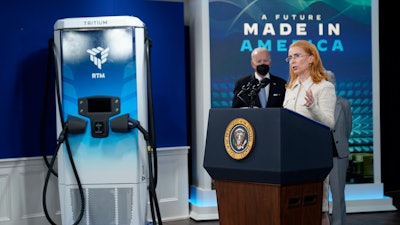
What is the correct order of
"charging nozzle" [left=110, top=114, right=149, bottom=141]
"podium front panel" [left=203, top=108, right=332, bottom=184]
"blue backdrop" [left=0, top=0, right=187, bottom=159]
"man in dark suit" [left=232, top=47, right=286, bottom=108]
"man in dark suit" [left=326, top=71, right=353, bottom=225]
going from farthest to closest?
"blue backdrop" [left=0, top=0, right=187, bottom=159], "man in dark suit" [left=232, top=47, right=286, bottom=108], "man in dark suit" [left=326, top=71, right=353, bottom=225], "charging nozzle" [left=110, top=114, right=149, bottom=141], "podium front panel" [left=203, top=108, right=332, bottom=184]

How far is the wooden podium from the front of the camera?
223cm

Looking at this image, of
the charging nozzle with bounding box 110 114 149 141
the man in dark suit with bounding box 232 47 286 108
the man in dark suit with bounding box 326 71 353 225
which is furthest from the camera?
the man in dark suit with bounding box 232 47 286 108

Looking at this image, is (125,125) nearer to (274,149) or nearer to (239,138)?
(239,138)

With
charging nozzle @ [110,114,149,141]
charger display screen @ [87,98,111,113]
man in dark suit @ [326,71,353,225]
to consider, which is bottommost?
man in dark suit @ [326,71,353,225]

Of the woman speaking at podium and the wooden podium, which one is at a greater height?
the woman speaking at podium

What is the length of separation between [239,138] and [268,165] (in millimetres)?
194

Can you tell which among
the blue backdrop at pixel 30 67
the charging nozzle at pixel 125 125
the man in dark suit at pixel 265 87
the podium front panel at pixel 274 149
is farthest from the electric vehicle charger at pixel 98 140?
the podium front panel at pixel 274 149

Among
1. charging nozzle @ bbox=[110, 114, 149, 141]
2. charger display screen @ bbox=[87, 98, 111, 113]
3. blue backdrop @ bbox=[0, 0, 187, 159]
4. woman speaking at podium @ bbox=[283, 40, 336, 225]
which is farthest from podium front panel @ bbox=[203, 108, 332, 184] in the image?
blue backdrop @ bbox=[0, 0, 187, 159]

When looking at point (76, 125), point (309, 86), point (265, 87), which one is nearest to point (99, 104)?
point (76, 125)

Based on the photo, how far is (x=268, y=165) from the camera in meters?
2.23

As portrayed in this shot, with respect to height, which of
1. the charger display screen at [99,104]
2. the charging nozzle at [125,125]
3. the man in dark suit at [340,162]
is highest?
the charger display screen at [99,104]

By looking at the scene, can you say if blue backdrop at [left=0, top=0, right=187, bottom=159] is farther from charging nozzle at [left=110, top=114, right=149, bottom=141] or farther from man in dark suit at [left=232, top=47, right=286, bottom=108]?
man in dark suit at [left=232, top=47, right=286, bottom=108]

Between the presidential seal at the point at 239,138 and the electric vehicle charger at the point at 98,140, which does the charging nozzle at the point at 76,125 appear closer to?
the electric vehicle charger at the point at 98,140

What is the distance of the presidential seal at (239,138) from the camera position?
2305 mm
